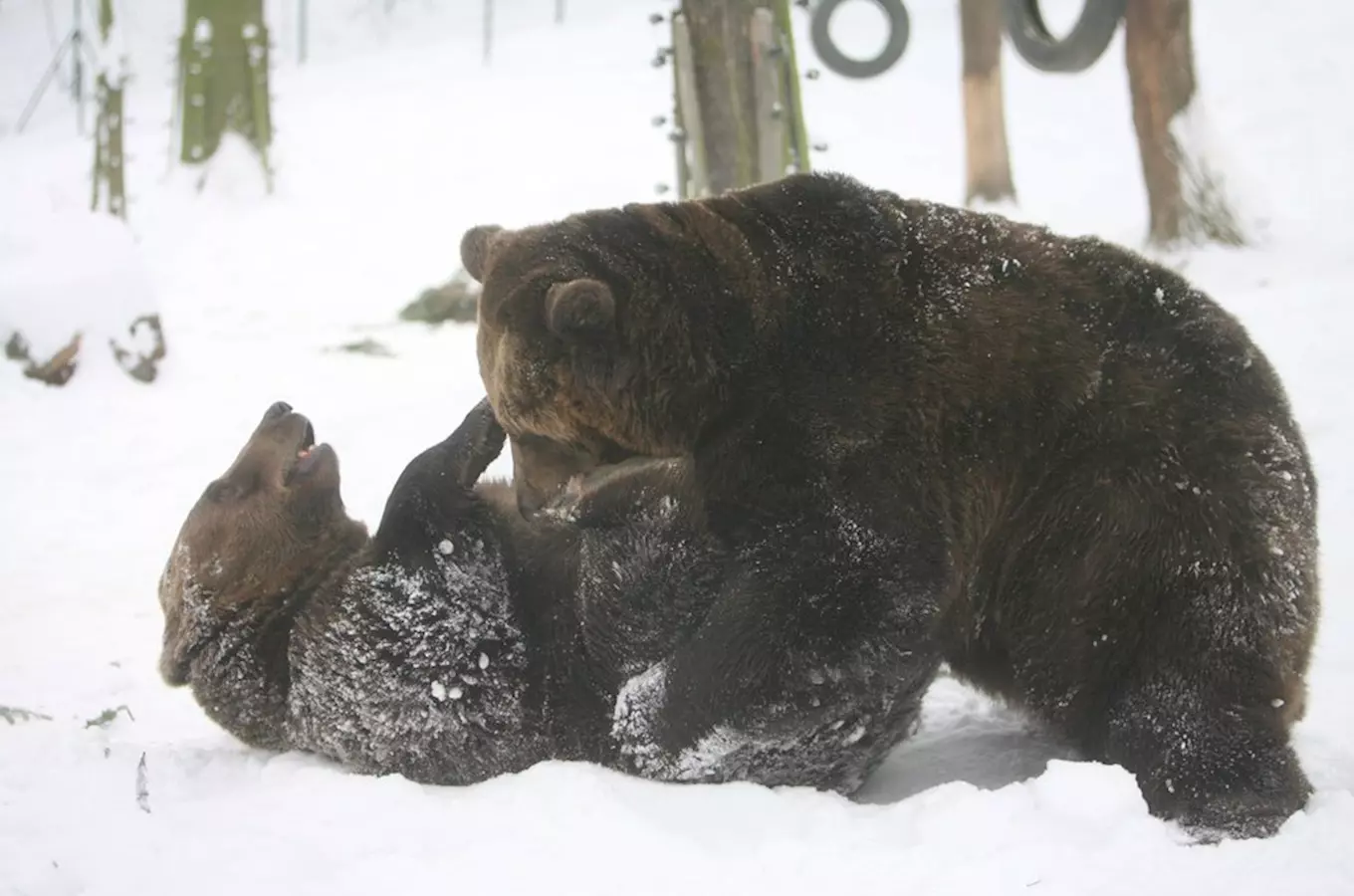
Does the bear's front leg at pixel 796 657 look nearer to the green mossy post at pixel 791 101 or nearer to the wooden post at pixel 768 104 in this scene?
the wooden post at pixel 768 104

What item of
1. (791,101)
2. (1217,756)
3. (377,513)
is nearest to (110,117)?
(377,513)

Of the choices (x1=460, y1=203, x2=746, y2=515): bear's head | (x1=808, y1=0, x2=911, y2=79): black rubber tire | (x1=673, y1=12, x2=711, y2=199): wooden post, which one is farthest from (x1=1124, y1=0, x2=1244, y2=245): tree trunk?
(x1=460, y1=203, x2=746, y2=515): bear's head

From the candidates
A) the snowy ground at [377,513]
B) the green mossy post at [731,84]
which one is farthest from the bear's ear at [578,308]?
the green mossy post at [731,84]

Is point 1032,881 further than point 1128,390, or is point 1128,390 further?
point 1128,390

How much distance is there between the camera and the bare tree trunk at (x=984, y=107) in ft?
51.3

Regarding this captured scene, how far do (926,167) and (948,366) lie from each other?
21.1 m

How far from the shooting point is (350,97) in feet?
125

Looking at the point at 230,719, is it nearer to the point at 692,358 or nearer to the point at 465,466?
the point at 465,466

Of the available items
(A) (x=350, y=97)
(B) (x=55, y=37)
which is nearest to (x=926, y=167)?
(A) (x=350, y=97)

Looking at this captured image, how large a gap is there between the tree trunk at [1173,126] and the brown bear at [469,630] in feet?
26.1

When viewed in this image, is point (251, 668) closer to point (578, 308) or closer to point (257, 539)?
point (257, 539)

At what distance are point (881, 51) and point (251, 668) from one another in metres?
10.2

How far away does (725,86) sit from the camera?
7734 mm

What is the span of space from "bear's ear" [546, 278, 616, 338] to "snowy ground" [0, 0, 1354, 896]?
138 centimetres
